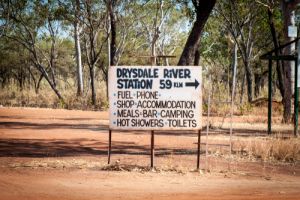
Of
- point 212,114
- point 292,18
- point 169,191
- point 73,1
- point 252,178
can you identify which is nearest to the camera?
point 169,191

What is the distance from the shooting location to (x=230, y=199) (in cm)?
699

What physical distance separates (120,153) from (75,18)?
21.6 metres

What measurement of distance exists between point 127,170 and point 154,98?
4.45 ft

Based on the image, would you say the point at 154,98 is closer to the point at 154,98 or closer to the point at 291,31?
the point at 154,98

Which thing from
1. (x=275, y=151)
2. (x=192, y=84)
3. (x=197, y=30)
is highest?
(x=197, y=30)

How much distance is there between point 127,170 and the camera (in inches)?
357

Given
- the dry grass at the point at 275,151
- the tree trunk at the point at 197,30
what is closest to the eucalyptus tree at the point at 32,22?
the tree trunk at the point at 197,30

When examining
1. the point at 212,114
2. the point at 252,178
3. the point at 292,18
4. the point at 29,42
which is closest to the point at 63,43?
the point at 29,42

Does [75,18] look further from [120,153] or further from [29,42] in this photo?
[120,153]

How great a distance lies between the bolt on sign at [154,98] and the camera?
9078mm

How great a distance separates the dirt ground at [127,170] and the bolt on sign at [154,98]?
0.79 m

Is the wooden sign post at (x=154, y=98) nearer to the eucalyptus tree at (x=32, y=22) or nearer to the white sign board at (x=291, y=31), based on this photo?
the white sign board at (x=291, y=31)

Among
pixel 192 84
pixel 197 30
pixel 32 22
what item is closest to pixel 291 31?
pixel 197 30

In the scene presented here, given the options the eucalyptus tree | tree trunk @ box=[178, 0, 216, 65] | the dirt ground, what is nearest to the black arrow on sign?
the dirt ground
